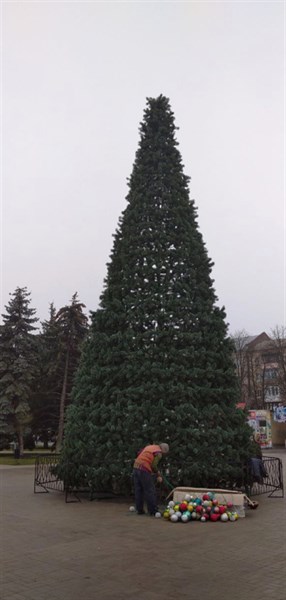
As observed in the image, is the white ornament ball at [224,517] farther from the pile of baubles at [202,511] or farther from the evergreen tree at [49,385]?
the evergreen tree at [49,385]

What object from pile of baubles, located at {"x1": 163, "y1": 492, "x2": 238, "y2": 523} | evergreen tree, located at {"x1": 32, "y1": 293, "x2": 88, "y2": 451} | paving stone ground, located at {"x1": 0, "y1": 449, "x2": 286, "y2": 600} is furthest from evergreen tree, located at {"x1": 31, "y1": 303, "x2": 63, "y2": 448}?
pile of baubles, located at {"x1": 163, "y1": 492, "x2": 238, "y2": 523}

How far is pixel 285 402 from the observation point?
176 feet

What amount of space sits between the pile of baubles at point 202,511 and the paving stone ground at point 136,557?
18cm

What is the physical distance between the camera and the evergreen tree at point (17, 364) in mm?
30469

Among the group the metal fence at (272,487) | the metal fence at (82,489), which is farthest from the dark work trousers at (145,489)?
the metal fence at (272,487)

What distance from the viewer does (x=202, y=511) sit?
9.10 metres

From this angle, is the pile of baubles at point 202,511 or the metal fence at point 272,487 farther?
the metal fence at point 272,487

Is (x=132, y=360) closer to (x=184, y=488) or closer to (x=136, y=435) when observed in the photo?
(x=136, y=435)

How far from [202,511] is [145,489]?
113 centimetres

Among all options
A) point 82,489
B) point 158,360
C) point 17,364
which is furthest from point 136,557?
point 17,364

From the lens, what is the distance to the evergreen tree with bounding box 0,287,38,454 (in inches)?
1200

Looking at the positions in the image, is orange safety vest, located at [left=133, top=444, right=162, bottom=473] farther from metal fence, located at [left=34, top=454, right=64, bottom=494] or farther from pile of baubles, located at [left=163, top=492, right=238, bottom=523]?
metal fence, located at [left=34, top=454, right=64, bottom=494]

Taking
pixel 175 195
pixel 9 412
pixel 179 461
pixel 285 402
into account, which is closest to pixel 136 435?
pixel 179 461

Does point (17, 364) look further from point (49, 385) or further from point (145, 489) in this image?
point (145, 489)
